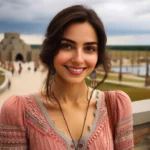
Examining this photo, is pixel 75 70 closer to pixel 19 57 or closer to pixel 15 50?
pixel 15 50

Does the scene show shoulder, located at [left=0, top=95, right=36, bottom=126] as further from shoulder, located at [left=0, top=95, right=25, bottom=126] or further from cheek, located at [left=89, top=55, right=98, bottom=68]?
cheek, located at [left=89, top=55, right=98, bottom=68]

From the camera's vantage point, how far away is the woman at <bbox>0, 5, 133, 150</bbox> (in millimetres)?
1349

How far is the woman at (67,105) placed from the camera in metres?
1.35

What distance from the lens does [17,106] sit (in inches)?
54.2

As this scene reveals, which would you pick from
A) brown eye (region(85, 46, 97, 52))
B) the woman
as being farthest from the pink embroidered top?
brown eye (region(85, 46, 97, 52))

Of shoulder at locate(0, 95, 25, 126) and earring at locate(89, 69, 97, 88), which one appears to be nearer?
shoulder at locate(0, 95, 25, 126)

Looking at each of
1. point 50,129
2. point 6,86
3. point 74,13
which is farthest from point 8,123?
point 6,86

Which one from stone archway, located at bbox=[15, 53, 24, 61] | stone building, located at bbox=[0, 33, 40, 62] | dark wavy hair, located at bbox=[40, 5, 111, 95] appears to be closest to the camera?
dark wavy hair, located at bbox=[40, 5, 111, 95]

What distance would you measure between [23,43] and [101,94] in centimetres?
5734

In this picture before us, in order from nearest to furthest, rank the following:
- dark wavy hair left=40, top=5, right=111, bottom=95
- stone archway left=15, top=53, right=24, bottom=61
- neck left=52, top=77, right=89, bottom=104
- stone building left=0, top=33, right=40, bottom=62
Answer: dark wavy hair left=40, top=5, right=111, bottom=95, neck left=52, top=77, right=89, bottom=104, stone building left=0, top=33, right=40, bottom=62, stone archway left=15, top=53, right=24, bottom=61

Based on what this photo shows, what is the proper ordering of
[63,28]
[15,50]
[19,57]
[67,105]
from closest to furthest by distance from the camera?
[63,28]
[67,105]
[15,50]
[19,57]

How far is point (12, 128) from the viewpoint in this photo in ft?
4.43

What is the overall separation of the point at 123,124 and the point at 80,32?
517 mm

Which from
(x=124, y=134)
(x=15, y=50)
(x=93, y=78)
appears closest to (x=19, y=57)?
(x=15, y=50)
